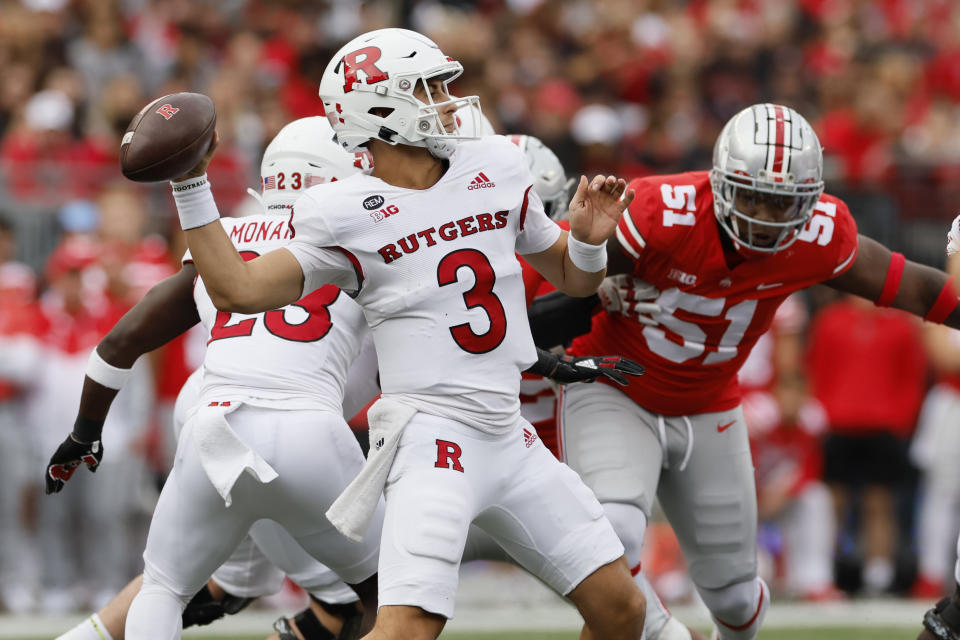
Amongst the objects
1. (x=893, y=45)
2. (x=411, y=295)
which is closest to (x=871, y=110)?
(x=893, y=45)

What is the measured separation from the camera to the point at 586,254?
14.0 feet

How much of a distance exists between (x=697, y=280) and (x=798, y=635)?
265cm

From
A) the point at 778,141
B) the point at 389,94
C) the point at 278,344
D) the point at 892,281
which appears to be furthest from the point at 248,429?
the point at 892,281

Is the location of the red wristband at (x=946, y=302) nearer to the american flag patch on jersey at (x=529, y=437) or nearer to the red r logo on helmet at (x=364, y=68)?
the american flag patch on jersey at (x=529, y=437)

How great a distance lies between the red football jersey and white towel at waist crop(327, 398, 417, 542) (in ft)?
4.02

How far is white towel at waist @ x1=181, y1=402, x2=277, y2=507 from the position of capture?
4184 millimetres

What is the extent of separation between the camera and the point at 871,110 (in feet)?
33.8

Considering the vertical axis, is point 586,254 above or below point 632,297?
above

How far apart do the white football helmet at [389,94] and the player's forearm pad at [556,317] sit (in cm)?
106

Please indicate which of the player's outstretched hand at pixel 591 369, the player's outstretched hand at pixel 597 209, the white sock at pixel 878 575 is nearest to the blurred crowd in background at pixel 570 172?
the white sock at pixel 878 575

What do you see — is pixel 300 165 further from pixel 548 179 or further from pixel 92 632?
pixel 92 632

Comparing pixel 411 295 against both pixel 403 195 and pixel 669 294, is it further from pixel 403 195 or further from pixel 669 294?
pixel 669 294

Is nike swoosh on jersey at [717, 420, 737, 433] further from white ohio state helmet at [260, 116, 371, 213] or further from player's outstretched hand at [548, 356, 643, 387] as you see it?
white ohio state helmet at [260, 116, 371, 213]

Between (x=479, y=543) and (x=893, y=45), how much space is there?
7149 millimetres
